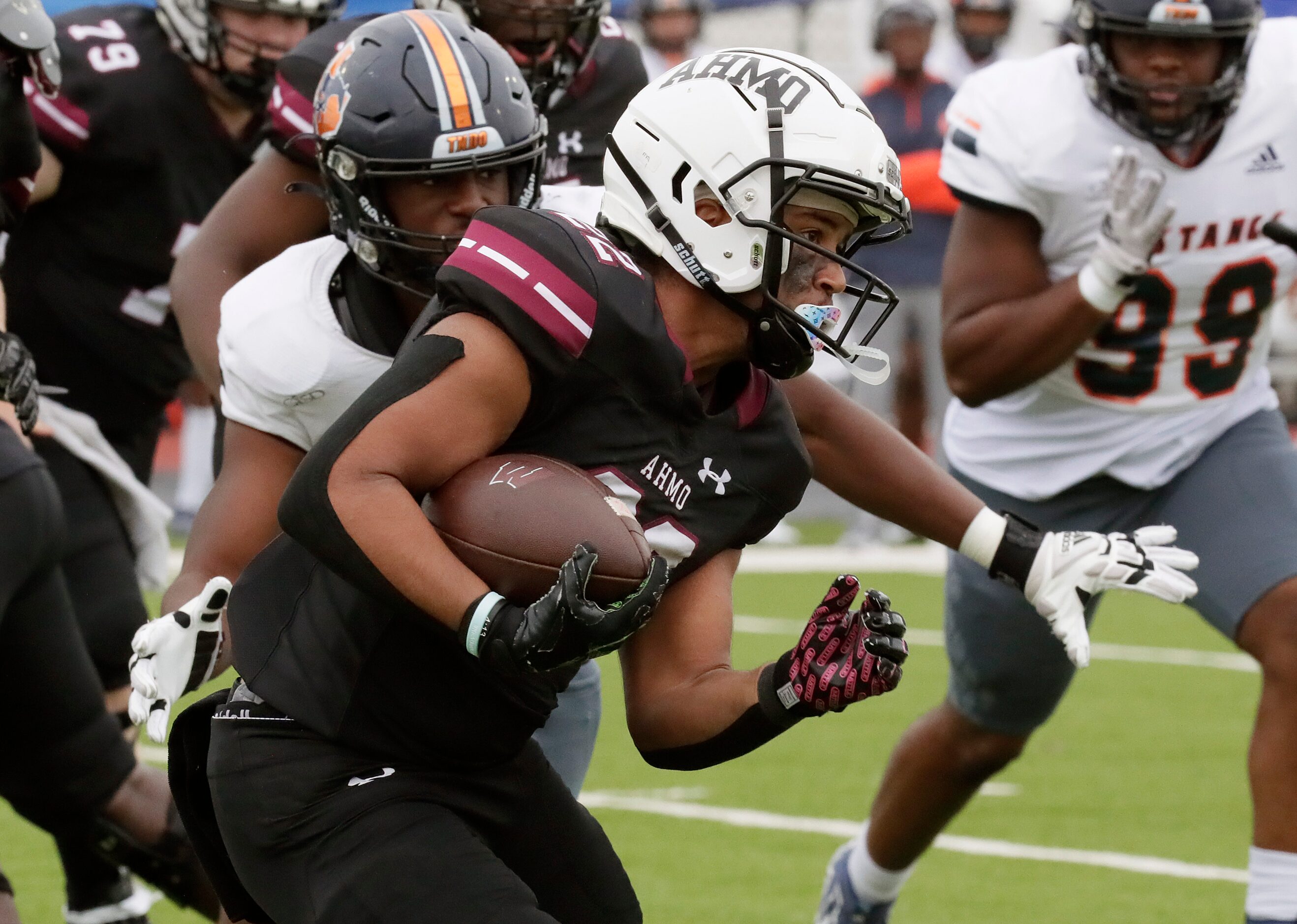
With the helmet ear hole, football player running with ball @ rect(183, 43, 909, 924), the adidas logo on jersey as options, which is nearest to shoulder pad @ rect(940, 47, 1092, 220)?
the adidas logo on jersey

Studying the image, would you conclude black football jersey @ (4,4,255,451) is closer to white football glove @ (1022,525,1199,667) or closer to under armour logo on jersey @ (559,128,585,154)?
under armour logo on jersey @ (559,128,585,154)

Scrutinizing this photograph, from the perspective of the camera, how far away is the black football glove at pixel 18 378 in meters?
3.64

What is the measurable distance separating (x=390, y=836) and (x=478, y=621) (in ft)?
1.17

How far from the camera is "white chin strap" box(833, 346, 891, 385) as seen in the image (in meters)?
2.91

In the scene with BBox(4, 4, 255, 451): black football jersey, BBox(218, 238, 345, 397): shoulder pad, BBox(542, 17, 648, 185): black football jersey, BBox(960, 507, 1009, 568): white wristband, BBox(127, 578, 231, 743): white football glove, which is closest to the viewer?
BBox(127, 578, 231, 743): white football glove

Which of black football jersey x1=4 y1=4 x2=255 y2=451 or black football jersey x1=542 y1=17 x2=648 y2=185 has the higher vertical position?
black football jersey x1=542 y1=17 x2=648 y2=185

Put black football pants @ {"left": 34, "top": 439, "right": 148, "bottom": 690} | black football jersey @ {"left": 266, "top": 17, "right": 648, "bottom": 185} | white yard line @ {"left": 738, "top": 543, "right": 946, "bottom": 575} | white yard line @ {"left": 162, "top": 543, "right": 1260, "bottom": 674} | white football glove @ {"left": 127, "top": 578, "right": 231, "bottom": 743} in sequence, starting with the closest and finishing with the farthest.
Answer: white football glove @ {"left": 127, "top": 578, "right": 231, "bottom": 743} < black football jersey @ {"left": 266, "top": 17, "right": 648, "bottom": 185} < black football pants @ {"left": 34, "top": 439, "right": 148, "bottom": 690} < white yard line @ {"left": 162, "top": 543, "right": 1260, "bottom": 674} < white yard line @ {"left": 738, "top": 543, "right": 946, "bottom": 575}

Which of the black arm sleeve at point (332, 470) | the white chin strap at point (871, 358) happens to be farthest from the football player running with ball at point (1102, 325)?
the black arm sleeve at point (332, 470)

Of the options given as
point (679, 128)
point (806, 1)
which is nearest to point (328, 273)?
point (679, 128)

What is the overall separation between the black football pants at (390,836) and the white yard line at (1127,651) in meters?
4.87

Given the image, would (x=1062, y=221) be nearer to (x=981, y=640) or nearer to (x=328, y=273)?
(x=981, y=640)

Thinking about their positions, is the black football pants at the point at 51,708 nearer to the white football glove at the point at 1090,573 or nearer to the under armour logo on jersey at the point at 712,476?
the under armour logo on jersey at the point at 712,476

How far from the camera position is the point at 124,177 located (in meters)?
4.62

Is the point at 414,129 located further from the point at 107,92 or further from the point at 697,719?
the point at 107,92
